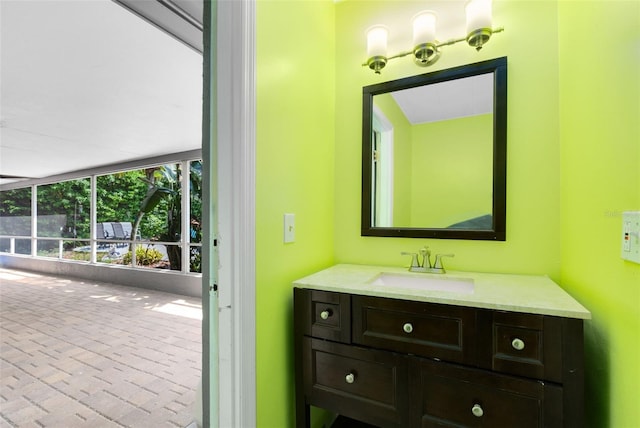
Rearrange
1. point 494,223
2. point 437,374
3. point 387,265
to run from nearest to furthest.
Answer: point 437,374 < point 494,223 < point 387,265

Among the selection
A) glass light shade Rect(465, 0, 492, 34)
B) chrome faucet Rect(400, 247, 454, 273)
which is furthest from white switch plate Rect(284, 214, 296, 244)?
glass light shade Rect(465, 0, 492, 34)

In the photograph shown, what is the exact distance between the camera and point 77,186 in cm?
633

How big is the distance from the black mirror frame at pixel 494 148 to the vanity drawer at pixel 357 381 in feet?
2.27

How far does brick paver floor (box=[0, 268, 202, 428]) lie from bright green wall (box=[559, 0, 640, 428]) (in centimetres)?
205

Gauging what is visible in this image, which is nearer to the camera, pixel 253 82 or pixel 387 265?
pixel 253 82

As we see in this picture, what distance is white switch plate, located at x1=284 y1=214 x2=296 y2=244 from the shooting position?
125 centimetres

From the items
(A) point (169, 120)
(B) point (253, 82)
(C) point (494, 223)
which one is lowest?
(C) point (494, 223)

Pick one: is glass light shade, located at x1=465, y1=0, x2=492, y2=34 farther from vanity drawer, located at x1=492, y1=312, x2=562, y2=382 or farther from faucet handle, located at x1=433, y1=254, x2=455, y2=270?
vanity drawer, located at x1=492, y1=312, x2=562, y2=382

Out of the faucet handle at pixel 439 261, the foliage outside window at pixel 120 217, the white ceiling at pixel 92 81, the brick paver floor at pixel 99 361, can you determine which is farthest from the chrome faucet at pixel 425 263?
the foliage outside window at pixel 120 217

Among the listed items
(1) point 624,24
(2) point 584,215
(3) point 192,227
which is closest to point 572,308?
(2) point 584,215

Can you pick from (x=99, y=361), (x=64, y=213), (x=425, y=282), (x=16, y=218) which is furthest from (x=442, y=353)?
(x=16, y=218)

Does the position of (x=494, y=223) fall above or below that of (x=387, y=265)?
above

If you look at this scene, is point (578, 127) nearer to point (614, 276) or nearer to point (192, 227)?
point (614, 276)

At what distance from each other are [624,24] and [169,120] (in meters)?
3.66
